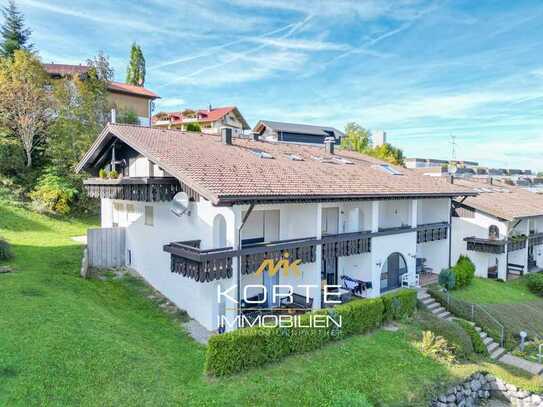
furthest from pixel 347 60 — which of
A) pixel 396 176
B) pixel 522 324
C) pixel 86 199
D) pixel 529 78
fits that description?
pixel 86 199

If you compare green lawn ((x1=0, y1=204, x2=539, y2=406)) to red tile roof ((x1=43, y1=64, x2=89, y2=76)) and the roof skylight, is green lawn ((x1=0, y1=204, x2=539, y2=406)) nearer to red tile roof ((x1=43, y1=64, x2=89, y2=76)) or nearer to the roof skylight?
the roof skylight

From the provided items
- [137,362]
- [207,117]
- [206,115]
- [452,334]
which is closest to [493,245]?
[452,334]

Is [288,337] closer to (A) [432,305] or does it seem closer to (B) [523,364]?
(A) [432,305]

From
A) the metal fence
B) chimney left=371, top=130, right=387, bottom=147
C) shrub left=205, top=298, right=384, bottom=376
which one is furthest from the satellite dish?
chimney left=371, top=130, right=387, bottom=147

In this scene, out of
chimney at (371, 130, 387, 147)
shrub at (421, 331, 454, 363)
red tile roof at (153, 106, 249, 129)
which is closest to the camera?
shrub at (421, 331, 454, 363)

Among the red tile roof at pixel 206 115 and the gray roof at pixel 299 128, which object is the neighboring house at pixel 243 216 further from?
the red tile roof at pixel 206 115

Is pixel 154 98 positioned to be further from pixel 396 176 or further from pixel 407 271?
pixel 407 271
